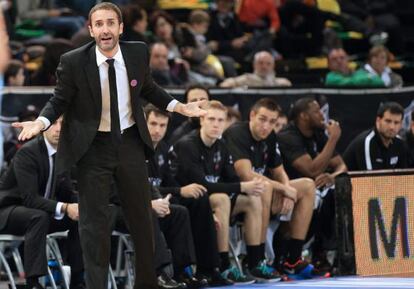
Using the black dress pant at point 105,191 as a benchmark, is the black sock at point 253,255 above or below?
below

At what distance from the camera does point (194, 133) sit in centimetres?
1184

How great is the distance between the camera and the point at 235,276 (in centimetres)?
1147

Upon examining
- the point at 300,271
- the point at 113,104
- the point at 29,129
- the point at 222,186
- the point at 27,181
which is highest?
the point at 113,104

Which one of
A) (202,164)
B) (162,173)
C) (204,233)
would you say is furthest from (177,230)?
(202,164)

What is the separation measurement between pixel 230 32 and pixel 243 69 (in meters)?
1.16

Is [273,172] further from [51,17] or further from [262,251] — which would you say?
[51,17]

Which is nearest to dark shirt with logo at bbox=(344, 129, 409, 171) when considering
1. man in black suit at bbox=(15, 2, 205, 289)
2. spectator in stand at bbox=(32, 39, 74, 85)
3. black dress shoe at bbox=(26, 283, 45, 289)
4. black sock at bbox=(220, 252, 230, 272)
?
black sock at bbox=(220, 252, 230, 272)

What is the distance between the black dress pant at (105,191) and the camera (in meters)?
8.55

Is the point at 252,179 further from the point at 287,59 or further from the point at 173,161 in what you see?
the point at 287,59

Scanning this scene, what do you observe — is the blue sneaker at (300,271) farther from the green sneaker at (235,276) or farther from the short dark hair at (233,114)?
the short dark hair at (233,114)

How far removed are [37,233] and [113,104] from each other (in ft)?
6.41

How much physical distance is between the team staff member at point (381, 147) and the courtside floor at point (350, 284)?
221 centimetres

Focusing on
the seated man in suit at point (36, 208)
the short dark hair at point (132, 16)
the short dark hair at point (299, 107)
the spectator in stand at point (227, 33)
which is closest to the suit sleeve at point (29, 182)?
the seated man in suit at point (36, 208)

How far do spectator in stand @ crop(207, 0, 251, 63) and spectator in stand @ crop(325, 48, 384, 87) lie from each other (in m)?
1.70
